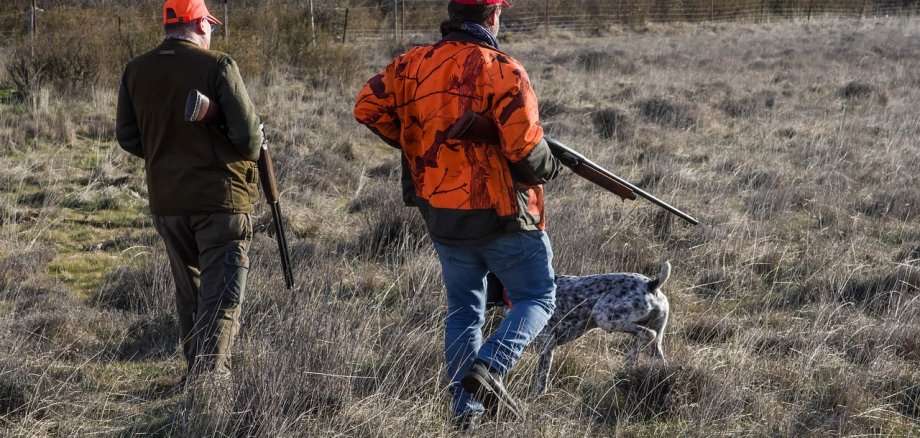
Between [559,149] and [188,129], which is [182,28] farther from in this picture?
[559,149]

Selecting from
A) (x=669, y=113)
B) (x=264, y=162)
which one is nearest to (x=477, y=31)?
(x=264, y=162)

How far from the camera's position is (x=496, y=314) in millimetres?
4684

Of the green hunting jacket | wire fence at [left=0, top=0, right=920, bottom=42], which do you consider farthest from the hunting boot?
wire fence at [left=0, top=0, right=920, bottom=42]

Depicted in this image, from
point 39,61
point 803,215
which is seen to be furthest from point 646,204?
point 39,61

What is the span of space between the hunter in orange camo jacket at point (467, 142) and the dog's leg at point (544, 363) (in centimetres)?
83

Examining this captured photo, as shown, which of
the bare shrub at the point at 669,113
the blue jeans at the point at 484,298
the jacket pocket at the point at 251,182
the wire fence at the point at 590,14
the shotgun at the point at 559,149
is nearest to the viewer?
the shotgun at the point at 559,149

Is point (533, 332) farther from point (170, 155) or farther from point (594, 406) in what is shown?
point (170, 155)

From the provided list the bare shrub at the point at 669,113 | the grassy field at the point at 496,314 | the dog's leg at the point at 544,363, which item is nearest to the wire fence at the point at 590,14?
the bare shrub at the point at 669,113

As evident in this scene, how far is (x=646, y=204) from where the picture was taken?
7.11 meters

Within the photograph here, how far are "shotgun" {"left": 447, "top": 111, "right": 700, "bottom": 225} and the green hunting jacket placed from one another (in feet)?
3.77

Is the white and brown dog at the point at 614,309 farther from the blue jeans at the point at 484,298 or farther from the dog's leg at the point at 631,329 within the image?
Result: the blue jeans at the point at 484,298

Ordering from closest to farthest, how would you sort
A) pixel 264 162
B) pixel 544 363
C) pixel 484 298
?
pixel 484 298, pixel 544 363, pixel 264 162

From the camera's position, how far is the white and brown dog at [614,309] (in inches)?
163

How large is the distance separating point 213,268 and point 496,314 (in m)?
1.49
